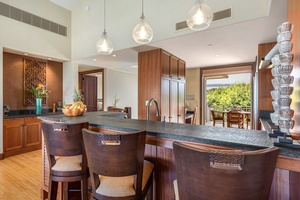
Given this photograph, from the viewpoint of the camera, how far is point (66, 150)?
4.78 feet

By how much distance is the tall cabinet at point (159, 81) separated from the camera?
3.84 m

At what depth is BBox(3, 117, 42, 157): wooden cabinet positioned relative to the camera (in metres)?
3.75

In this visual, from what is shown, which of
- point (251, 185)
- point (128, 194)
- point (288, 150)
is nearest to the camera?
point (251, 185)

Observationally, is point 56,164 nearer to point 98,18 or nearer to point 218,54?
point 98,18

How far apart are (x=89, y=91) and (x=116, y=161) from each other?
631cm

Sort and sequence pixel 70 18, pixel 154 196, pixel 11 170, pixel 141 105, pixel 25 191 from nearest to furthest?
pixel 154 196 → pixel 25 191 → pixel 11 170 → pixel 141 105 → pixel 70 18

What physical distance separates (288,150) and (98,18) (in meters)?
4.67

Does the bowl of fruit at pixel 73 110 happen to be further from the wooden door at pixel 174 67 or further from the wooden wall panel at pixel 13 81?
the wooden wall panel at pixel 13 81

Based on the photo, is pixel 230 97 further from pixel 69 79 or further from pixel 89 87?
pixel 69 79

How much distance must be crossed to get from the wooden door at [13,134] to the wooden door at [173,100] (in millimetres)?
3665

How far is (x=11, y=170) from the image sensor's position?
122 inches

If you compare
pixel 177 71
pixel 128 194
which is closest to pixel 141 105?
pixel 177 71

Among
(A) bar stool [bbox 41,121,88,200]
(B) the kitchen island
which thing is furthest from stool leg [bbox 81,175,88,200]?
(B) the kitchen island

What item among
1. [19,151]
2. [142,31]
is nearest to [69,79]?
[19,151]
